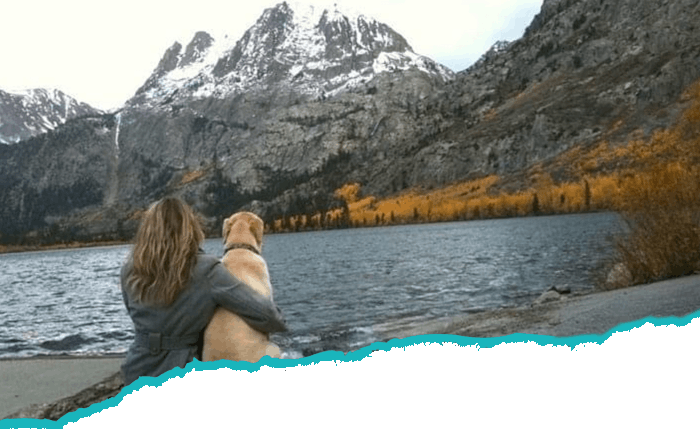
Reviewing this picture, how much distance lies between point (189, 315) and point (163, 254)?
380mm

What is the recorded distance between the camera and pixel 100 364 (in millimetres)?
10953

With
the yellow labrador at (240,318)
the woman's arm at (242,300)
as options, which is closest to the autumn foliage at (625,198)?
the yellow labrador at (240,318)

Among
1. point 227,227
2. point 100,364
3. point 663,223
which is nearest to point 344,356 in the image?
point 227,227

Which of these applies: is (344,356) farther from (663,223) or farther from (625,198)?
(625,198)

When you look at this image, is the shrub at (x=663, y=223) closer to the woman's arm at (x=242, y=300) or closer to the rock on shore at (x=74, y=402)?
the rock on shore at (x=74, y=402)

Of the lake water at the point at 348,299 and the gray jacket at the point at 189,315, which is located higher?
the gray jacket at the point at 189,315

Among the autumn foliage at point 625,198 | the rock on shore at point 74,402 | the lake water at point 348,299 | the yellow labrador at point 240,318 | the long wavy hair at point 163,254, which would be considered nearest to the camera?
the long wavy hair at point 163,254

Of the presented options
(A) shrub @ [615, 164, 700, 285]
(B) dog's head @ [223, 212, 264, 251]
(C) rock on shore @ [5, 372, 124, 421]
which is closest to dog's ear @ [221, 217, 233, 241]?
(B) dog's head @ [223, 212, 264, 251]

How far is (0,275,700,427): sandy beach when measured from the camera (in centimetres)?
827

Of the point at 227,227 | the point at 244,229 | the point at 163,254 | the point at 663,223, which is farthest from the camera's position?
the point at 663,223

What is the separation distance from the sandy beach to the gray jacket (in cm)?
475

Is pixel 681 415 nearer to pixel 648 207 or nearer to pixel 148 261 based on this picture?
pixel 148 261

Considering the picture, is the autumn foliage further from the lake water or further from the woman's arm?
the woman's arm

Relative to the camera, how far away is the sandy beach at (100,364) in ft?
27.1
